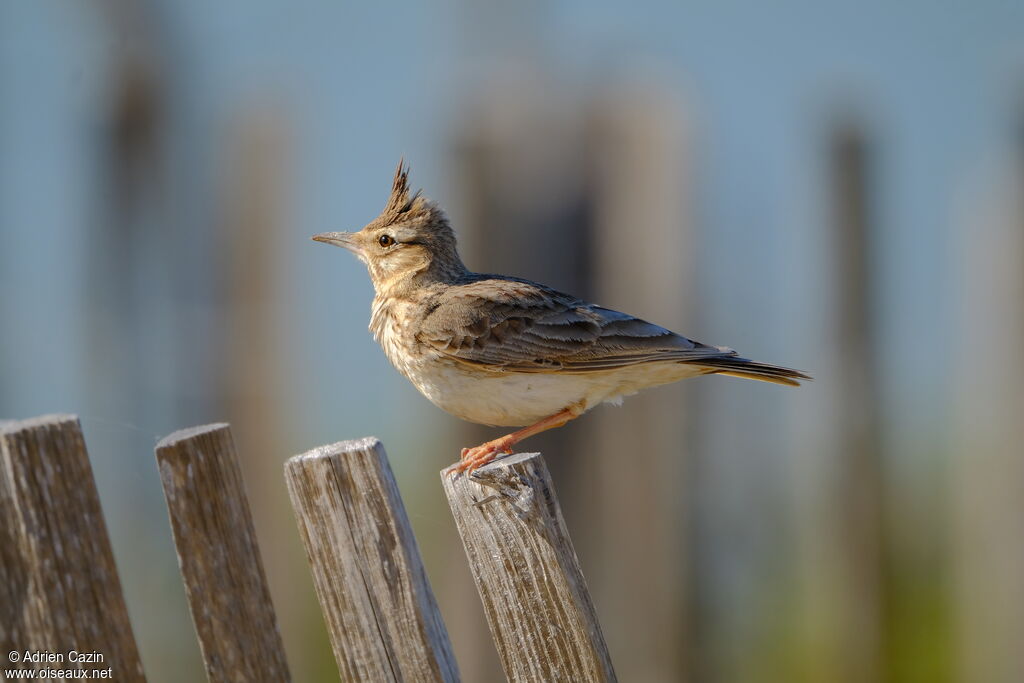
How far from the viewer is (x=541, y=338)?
4340 mm

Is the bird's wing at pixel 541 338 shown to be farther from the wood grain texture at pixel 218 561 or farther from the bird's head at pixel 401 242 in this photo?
the wood grain texture at pixel 218 561

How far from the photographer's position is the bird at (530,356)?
167 inches

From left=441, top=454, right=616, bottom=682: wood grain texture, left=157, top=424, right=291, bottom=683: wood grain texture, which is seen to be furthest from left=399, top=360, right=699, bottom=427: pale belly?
left=157, top=424, right=291, bottom=683: wood grain texture

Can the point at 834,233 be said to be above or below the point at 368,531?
above

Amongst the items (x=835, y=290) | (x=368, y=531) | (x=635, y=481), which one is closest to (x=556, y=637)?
(x=368, y=531)

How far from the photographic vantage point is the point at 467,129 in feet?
26.0

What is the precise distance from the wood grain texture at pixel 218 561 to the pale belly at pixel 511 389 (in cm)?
166

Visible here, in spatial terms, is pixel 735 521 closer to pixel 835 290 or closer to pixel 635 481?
pixel 635 481

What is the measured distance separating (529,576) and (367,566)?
0.48 meters

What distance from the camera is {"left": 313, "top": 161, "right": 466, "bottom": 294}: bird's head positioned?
5.03 metres

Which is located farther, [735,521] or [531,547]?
[735,521]

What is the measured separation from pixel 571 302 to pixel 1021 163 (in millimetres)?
4046

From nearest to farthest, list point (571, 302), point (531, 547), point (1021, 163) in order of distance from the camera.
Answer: point (531, 547)
point (571, 302)
point (1021, 163)

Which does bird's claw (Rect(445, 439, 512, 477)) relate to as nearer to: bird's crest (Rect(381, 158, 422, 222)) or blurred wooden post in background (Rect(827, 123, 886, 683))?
bird's crest (Rect(381, 158, 422, 222))
